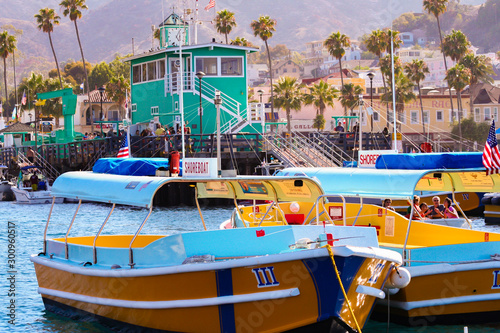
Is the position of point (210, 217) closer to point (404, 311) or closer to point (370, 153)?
point (370, 153)

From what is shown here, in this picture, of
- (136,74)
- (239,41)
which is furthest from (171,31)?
(239,41)

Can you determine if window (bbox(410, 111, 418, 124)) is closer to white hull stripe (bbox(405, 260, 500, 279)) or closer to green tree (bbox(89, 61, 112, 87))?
white hull stripe (bbox(405, 260, 500, 279))

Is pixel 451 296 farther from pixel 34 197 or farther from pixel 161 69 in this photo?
pixel 34 197

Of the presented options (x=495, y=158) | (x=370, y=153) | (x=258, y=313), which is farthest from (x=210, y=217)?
(x=258, y=313)

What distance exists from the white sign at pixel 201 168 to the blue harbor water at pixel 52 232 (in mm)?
3590

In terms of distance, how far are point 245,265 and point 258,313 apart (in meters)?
0.90

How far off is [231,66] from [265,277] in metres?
38.4

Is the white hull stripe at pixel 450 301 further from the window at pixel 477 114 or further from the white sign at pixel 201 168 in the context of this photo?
the window at pixel 477 114

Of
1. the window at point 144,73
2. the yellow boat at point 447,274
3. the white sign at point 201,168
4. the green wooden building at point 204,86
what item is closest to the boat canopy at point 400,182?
the yellow boat at point 447,274

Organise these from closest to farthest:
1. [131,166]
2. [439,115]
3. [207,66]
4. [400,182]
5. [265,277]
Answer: [265,277] → [131,166] → [400,182] → [207,66] → [439,115]

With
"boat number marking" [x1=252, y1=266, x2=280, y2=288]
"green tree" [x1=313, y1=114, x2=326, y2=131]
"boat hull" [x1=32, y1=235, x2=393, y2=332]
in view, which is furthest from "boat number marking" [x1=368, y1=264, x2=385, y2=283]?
"green tree" [x1=313, y1=114, x2=326, y2=131]

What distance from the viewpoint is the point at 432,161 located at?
17.5 meters

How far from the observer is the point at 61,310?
1591 centimetres

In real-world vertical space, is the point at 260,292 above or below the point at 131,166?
below
